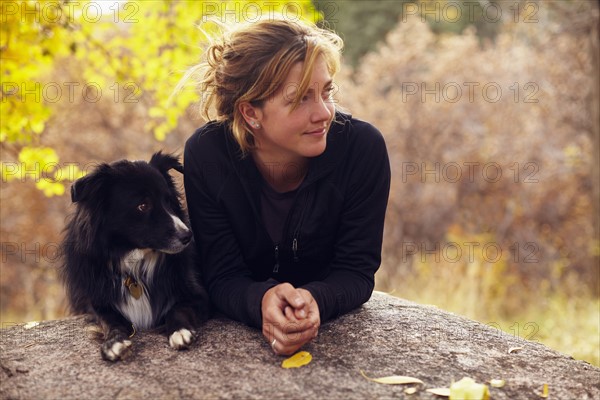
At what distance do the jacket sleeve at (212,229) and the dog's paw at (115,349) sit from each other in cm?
49

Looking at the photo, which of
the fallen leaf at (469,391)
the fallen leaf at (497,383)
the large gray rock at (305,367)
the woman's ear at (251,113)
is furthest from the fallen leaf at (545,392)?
the woman's ear at (251,113)

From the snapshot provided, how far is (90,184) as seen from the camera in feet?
8.93

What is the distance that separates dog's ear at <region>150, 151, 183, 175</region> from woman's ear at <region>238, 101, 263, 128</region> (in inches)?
18.9

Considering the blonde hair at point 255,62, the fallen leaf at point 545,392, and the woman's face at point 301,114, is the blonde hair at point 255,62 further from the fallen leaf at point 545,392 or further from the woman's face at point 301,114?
the fallen leaf at point 545,392

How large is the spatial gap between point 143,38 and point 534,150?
6.40m

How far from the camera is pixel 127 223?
284 centimetres

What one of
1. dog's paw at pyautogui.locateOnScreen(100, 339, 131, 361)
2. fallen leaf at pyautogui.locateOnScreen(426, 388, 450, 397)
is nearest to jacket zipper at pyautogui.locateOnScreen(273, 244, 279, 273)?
dog's paw at pyautogui.locateOnScreen(100, 339, 131, 361)

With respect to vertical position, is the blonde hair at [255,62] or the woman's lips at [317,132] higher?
the blonde hair at [255,62]

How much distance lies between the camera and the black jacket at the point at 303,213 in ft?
9.37

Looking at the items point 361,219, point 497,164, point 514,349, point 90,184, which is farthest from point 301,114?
point 497,164

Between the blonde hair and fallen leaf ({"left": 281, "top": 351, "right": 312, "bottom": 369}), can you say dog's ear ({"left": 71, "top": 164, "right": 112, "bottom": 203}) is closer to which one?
the blonde hair

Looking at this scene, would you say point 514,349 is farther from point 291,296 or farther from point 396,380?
point 291,296

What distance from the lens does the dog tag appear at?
9.49 feet

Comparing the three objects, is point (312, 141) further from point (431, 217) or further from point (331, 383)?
point (431, 217)
